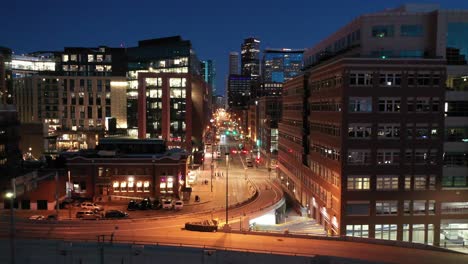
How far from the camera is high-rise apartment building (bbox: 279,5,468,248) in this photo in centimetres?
5247

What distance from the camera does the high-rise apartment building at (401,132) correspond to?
52.5 meters

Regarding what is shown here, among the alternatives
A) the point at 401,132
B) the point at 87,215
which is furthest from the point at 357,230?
the point at 87,215

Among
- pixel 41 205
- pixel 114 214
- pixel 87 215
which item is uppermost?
pixel 114 214

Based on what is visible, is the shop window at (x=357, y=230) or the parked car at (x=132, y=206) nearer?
the shop window at (x=357, y=230)

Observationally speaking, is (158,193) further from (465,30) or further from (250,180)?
(465,30)

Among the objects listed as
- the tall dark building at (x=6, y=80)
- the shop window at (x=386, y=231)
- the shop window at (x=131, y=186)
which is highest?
the tall dark building at (x=6, y=80)

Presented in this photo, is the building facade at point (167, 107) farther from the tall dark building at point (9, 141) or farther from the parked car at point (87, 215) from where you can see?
the parked car at point (87, 215)

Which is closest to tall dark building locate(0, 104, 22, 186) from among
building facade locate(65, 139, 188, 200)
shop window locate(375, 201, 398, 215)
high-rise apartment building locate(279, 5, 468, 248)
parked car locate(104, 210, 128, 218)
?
building facade locate(65, 139, 188, 200)

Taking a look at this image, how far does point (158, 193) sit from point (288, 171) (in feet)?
101

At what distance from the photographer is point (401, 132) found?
2083 inches

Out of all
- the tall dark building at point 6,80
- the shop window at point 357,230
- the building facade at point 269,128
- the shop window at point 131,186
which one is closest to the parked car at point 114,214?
the shop window at point 131,186

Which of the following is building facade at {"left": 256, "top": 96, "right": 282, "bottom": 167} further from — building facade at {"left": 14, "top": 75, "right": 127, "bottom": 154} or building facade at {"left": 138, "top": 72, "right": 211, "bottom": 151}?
building facade at {"left": 14, "top": 75, "right": 127, "bottom": 154}

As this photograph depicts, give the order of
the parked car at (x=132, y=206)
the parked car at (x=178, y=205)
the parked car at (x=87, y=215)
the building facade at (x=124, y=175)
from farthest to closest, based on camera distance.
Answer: the building facade at (x=124, y=175) < the parked car at (x=178, y=205) < the parked car at (x=132, y=206) < the parked car at (x=87, y=215)

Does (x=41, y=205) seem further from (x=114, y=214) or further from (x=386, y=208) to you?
(x=386, y=208)
